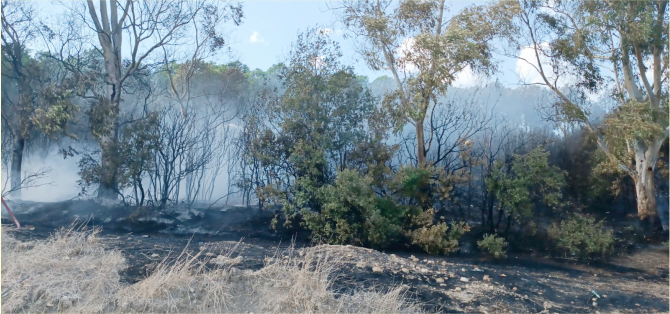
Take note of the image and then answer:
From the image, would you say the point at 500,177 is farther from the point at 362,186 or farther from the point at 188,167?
the point at 188,167

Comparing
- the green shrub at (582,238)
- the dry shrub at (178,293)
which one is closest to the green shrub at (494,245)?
the green shrub at (582,238)

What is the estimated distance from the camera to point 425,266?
9.26m

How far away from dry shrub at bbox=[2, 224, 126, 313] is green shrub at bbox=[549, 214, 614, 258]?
385 inches

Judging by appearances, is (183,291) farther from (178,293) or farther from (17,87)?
(17,87)

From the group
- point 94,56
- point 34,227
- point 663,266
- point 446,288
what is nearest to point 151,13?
point 94,56

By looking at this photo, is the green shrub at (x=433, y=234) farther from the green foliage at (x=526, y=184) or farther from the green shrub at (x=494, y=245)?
the green foliage at (x=526, y=184)

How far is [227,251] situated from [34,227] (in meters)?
5.75

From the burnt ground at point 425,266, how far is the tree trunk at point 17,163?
722mm

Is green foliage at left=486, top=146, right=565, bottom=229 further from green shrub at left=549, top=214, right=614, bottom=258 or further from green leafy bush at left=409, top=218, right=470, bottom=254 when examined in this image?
green leafy bush at left=409, top=218, right=470, bottom=254

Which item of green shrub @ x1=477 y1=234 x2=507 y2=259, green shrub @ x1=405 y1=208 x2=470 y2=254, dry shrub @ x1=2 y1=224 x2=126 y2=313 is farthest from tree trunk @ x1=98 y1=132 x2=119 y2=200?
green shrub @ x1=477 y1=234 x2=507 y2=259

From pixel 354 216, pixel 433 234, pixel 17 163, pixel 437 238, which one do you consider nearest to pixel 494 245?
pixel 437 238

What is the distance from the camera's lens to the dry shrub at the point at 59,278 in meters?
6.53

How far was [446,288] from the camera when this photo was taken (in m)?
8.04

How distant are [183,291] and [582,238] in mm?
9237
